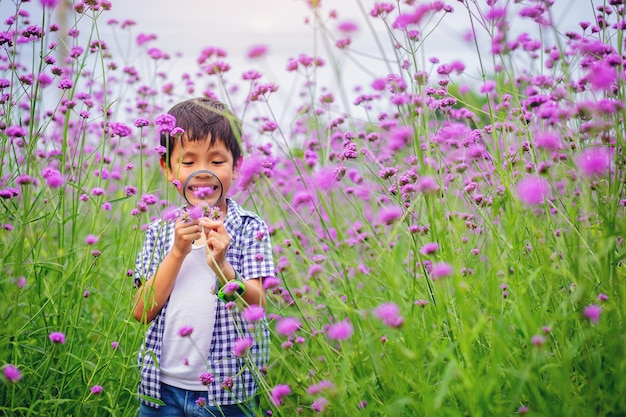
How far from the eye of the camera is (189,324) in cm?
185

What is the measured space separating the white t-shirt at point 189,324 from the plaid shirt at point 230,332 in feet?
0.08

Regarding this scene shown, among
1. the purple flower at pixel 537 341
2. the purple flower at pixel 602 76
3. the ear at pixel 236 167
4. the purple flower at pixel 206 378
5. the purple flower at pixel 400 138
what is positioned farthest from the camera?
the ear at pixel 236 167

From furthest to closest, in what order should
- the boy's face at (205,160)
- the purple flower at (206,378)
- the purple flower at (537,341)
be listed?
the boy's face at (205,160)
the purple flower at (206,378)
the purple flower at (537,341)

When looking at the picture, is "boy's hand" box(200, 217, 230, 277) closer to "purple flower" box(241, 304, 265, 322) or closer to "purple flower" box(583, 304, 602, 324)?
"purple flower" box(241, 304, 265, 322)

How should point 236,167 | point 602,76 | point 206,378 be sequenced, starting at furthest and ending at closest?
point 236,167 → point 206,378 → point 602,76

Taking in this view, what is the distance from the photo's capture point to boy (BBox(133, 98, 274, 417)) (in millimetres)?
1768

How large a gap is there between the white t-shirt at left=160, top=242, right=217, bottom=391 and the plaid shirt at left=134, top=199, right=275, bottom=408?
2 centimetres

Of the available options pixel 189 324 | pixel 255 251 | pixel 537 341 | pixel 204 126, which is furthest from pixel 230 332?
pixel 537 341

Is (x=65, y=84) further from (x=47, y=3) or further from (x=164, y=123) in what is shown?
(x=164, y=123)

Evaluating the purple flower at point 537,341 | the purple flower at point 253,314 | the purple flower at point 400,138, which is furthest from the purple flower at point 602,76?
the purple flower at point 253,314

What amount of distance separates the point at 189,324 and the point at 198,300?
0.26 ft

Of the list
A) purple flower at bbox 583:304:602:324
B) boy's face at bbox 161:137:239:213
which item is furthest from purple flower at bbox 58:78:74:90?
purple flower at bbox 583:304:602:324

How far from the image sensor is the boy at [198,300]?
5.80ft

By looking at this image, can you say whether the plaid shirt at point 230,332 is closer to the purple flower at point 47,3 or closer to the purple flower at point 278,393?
the purple flower at point 278,393
